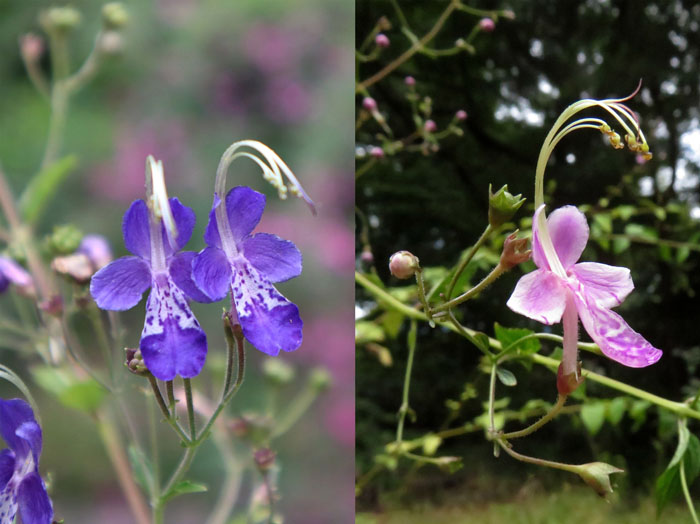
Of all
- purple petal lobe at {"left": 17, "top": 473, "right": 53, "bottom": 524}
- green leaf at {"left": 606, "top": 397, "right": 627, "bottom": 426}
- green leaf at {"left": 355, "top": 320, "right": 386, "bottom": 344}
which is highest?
purple petal lobe at {"left": 17, "top": 473, "right": 53, "bottom": 524}

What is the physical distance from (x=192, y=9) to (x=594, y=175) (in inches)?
26.6

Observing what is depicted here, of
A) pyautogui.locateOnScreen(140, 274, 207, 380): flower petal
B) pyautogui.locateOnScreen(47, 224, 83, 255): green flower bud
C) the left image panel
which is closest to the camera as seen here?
pyautogui.locateOnScreen(140, 274, 207, 380): flower petal

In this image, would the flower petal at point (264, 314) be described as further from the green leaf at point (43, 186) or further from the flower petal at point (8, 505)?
the green leaf at point (43, 186)

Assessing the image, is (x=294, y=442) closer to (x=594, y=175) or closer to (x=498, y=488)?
(x=498, y=488)

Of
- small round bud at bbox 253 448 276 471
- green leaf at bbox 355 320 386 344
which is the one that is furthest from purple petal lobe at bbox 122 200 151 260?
green leaf at bbox 355 320 386 344

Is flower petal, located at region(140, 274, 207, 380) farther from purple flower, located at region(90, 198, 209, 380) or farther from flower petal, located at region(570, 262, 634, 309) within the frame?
flower petal, located at region(570, 262, 634, 309)

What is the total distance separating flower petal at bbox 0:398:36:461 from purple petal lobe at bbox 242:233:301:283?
0.25ft

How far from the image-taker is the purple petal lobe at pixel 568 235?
206mm

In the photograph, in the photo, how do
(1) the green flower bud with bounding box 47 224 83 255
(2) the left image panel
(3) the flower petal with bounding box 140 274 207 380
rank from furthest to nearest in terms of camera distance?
(2) the left image panel, (1) the green flower bud with bounding box 47 224 83 255, (3) the flower petal with bounding box 140 274 207 380

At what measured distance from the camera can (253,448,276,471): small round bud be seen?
0.28 metres

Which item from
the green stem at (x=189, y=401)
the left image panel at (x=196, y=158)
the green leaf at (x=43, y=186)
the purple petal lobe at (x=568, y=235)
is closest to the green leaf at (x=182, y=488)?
the green stem at (x=189, y=401)

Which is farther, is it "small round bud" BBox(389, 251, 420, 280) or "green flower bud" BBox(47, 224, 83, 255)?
"green flower bud" BBox(47, 224, 83, 255)

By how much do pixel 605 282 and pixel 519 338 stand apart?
71 millimetres

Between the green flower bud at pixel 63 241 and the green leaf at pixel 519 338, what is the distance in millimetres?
205
